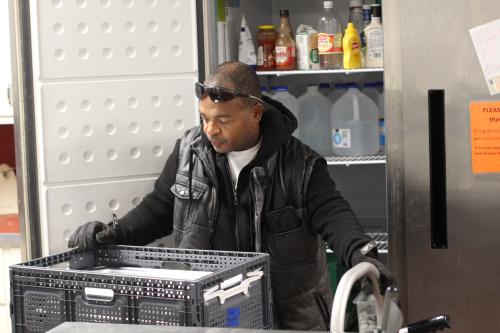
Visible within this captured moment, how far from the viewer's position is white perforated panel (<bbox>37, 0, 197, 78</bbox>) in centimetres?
315

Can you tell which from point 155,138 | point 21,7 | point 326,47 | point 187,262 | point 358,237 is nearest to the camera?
point 187,262

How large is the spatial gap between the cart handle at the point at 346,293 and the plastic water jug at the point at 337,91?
2321mm

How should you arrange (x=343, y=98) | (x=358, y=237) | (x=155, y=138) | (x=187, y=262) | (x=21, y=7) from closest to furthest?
(x=187, y=262)
(x=358, y=237)
(x=21, y=7)
(x=155, y=138)
(x=343, y=98)

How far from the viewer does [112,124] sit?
327 cm

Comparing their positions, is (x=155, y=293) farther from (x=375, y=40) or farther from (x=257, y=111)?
(x=375, y=40)

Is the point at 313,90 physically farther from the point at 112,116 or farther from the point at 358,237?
the point at 358,237

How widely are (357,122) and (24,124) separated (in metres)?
1.53

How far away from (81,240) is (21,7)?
901 millimetres

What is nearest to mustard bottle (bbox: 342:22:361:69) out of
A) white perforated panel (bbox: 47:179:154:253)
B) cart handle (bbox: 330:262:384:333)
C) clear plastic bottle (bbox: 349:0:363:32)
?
clear plastic bottle (bbox: 349:0:363:32)

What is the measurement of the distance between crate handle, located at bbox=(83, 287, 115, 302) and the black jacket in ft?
2.46

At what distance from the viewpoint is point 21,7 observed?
3104mm

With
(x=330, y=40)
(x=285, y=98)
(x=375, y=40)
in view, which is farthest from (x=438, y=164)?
(x=285, y=98)

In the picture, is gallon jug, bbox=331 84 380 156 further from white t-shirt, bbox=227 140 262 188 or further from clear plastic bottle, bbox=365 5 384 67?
white t-shirt, bbox=227 140 262 188

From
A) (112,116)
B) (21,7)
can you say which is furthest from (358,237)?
(21,7)
